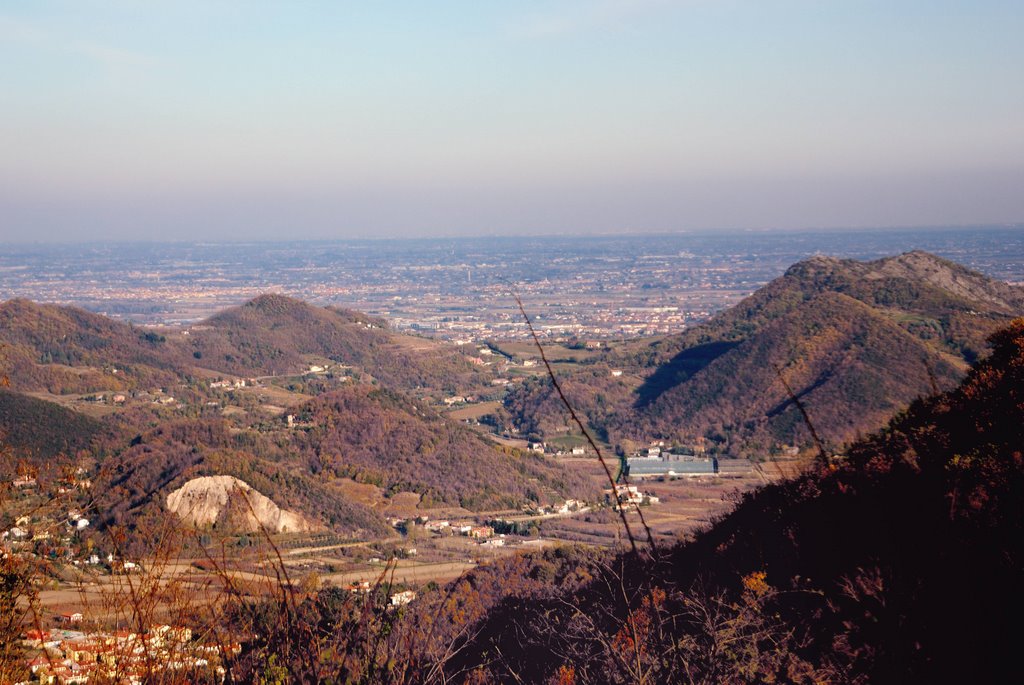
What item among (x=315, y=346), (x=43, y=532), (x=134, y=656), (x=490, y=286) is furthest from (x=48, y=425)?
(x=490, y=286)

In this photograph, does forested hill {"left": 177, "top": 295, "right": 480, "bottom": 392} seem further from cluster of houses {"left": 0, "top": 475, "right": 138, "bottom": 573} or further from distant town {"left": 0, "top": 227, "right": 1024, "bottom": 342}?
cluster of houses {"left": 0, "top": 475, "right": 138, "bottom": 573}

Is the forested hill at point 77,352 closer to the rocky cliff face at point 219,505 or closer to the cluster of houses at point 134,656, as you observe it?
the rocky cliff face at point 219,505

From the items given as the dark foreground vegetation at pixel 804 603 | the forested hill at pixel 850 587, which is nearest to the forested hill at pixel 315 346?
the forested hill at pixel 850 587

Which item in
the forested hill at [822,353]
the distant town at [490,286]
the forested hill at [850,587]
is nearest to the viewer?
the forested hill at [850,587]

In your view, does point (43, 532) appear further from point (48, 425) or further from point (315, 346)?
point (315, 346)

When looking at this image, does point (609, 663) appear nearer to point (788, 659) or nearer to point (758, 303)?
point (788, 659)

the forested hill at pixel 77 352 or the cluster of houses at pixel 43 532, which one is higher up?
the cluster of houses at pixel 43 532
